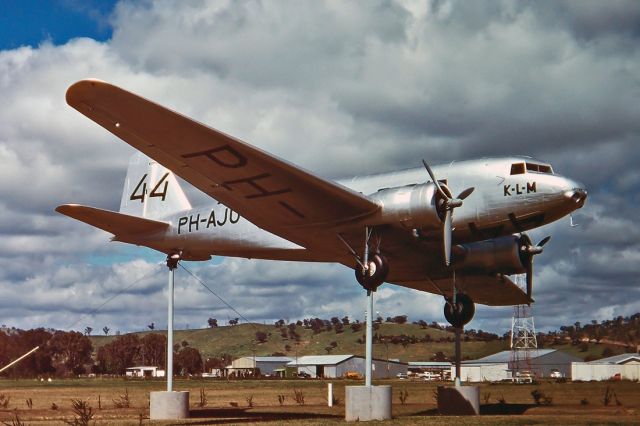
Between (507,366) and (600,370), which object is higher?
(600,370)

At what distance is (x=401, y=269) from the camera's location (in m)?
30.4

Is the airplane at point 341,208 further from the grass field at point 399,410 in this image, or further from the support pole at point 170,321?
the grass field at point 399,410

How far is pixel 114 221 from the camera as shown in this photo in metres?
29.6

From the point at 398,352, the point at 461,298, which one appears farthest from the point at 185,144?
the point at 398,352

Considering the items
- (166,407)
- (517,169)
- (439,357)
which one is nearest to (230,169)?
(517,169)

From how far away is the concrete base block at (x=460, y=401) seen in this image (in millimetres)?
26172

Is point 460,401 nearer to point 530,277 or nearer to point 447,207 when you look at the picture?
point 530,277

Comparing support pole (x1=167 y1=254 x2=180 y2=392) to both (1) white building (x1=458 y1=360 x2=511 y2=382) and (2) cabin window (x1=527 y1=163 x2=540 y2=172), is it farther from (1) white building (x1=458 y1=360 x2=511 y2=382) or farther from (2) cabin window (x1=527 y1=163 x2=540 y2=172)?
(1) white building (x1=458 y1=360 x2=511 y2=382)

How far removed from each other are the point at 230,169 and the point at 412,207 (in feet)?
18.8

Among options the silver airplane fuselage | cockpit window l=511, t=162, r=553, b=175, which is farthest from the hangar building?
cockpit window l=511, t=162, r=553, b=175

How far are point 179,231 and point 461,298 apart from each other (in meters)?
11.9

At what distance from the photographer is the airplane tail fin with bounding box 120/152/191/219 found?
32844 millimetres

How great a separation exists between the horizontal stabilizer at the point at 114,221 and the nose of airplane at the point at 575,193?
16.1 meters

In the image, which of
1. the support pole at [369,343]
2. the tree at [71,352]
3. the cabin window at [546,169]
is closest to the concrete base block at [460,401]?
the support pole at [369,343]
